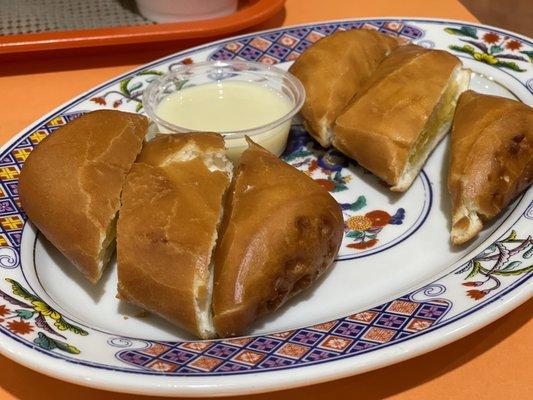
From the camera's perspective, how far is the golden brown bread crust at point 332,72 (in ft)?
6.30

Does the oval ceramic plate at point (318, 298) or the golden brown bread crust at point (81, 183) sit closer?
the oval ceramic plate at point (318, 298)

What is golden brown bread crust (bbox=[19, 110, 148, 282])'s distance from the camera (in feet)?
4.74

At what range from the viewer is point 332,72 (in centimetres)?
195

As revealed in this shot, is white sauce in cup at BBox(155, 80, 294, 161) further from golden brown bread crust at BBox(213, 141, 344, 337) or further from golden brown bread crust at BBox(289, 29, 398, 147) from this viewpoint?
golden brown bread crust at BBox(213, 141, 344, 337)

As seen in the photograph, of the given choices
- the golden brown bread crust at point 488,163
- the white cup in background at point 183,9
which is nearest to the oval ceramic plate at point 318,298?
the golden brown bread crust at point 488,163

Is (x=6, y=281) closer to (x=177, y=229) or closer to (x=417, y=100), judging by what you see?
(x=177, y=229)

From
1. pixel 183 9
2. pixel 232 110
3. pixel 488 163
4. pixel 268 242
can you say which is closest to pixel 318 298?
pixel 268 242

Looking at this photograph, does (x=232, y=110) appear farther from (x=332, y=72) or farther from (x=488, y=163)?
(x=488, y=163)

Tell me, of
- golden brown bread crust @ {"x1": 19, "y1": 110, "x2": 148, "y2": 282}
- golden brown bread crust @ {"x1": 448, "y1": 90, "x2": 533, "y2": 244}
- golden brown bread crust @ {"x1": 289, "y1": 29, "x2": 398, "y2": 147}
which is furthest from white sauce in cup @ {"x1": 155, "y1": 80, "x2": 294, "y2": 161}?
golden brown bread crust @ {"x1": 448, "y1": 90, "x2": 533, "y2": 244}

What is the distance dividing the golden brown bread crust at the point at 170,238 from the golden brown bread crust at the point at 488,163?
54cm

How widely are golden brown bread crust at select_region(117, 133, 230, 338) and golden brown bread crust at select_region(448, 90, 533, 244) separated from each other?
0.54 metres

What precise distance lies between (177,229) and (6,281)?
38 centimetres

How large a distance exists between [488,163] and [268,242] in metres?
0.59

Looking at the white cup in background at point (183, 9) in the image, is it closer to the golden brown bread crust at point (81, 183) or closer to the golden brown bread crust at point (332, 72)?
the golden brown bread crust at point (332, 72)
